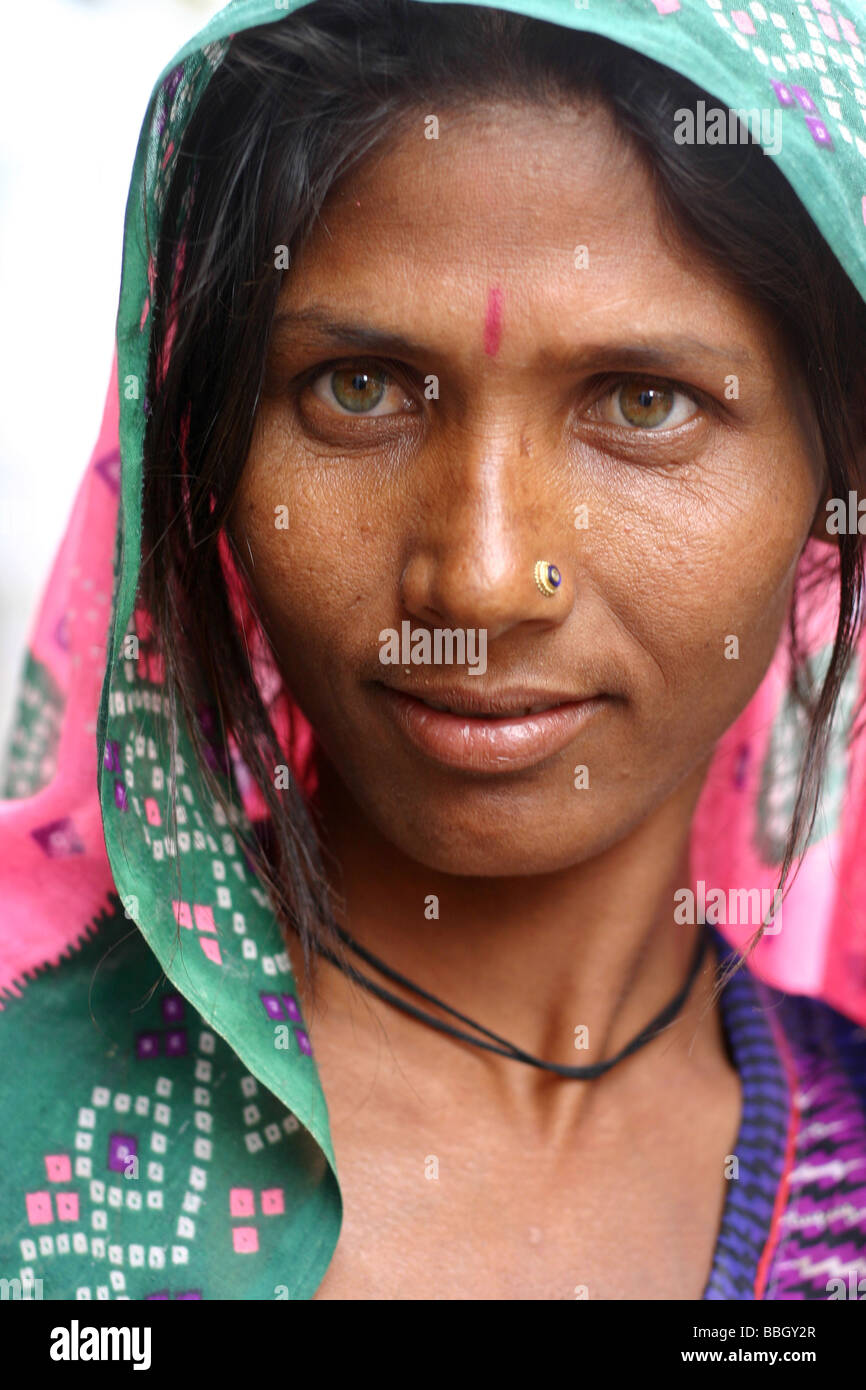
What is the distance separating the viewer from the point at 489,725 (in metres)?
1.42

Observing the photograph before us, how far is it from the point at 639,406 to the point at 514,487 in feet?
0.53

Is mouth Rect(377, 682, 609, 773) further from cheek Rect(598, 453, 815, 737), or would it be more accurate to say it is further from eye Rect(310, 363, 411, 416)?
eye Rect(310, 363, 411, 416)

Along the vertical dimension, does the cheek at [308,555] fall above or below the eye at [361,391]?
below

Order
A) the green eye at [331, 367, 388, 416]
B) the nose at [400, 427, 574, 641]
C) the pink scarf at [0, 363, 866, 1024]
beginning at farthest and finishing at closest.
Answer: the pink scarf at [0, 363, 866, 1024]
the green eye at [331, 367, 388, 416]
the nose at [400, 427, 574, 641]

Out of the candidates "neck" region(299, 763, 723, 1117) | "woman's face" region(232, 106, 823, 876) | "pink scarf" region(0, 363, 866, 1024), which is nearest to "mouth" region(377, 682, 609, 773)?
"woman's face" region(232, 106, 823, 876)

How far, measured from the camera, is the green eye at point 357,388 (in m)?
1.40

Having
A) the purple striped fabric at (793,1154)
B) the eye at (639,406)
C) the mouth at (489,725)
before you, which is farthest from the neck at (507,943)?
the eye at (639,406)

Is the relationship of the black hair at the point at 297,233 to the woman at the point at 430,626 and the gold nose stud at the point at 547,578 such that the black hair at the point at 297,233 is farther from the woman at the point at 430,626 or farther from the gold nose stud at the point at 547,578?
the gold nose stud at the point at 547,578

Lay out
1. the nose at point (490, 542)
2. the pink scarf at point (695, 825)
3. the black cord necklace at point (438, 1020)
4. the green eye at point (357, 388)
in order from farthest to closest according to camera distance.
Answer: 1. the black cord necklace at point (438, 1020)
2. the pink scarf at point (695, 825)
3. the green eye at point (357, 388)
4. the nose at point (490, 542)

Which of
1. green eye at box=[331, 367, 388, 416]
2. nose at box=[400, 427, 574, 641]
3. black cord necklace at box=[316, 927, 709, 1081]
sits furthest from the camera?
black cord necklace at box=[316, 927, 709, 1081]

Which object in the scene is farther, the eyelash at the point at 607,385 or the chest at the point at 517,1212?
the chest at the point at 517,1212

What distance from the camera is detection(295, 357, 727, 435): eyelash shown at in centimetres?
138

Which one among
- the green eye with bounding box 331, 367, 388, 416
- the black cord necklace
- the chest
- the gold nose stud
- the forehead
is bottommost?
the chest

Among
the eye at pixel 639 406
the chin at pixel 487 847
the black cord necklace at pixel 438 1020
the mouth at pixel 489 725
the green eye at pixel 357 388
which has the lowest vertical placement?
the black cord necklace at pixel 438 1020
